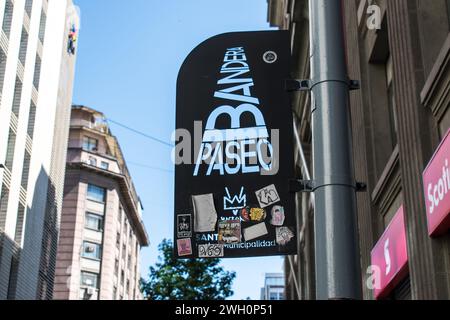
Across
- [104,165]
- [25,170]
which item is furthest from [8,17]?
[104,165]

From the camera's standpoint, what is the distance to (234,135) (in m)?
6.60

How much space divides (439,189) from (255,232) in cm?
286

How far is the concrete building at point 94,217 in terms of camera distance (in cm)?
7431

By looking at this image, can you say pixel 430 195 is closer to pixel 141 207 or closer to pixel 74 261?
pixel 74 261

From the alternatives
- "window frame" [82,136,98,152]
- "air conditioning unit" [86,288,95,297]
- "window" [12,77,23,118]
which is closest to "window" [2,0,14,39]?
"window" [12,77,23,118]

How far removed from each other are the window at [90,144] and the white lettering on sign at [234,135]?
78.9m

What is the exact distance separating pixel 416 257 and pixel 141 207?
97.2 meters

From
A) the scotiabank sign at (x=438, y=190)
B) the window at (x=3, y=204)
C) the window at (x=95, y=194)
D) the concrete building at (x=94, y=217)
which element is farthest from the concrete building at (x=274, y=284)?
the scotiabank sign at (x=438, y=190)

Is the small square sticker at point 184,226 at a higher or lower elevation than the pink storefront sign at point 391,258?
lower

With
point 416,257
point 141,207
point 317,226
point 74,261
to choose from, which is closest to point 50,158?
point 74,261

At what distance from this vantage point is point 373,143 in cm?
1248

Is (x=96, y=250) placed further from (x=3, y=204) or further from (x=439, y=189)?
(x=439, y=189)

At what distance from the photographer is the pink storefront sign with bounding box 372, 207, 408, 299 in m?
9.96

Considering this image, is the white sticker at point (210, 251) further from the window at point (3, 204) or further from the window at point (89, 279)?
the window at point (89, 279)
